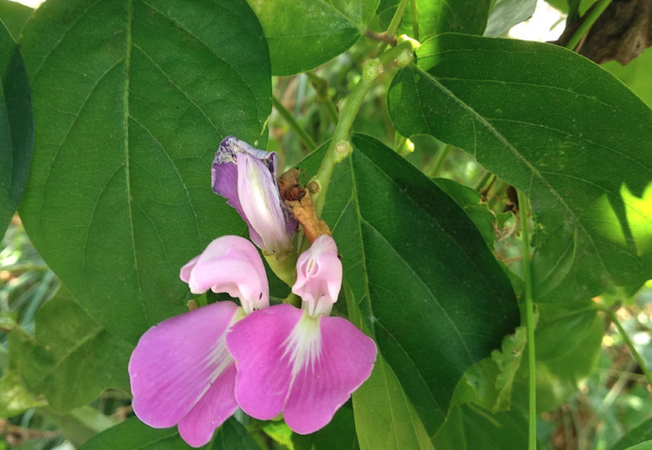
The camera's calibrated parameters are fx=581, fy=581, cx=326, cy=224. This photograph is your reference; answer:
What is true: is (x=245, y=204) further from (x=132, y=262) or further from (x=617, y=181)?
(x=617, y=181)

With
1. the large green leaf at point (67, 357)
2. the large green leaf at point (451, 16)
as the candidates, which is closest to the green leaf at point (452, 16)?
the large green leaf at point (451, 16)

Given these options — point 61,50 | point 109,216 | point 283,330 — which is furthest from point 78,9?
point 283,330

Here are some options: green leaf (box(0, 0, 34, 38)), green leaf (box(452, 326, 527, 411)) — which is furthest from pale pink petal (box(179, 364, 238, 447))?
green leaf (box(0, 0, 34, 38))

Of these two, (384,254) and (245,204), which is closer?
(245,204)

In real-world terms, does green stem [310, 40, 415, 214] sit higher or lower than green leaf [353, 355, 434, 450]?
higher

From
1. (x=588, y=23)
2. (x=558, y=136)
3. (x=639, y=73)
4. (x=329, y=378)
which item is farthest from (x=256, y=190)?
(x=639, y=73)

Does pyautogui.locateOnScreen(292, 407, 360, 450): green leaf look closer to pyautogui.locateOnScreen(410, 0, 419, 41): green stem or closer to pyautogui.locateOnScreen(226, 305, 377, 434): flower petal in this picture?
pyautogui.locateOnScreen(226, 305, 377, 434): flower petal

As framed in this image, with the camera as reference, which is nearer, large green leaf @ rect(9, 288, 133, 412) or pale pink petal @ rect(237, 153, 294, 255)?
pale pink petal @ rect(237, 153, 294, 255)
